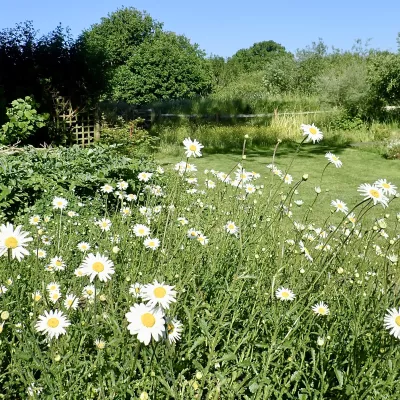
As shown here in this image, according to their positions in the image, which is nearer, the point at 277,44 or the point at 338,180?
the point at 338,180

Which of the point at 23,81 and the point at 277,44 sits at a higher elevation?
the point at 277,44

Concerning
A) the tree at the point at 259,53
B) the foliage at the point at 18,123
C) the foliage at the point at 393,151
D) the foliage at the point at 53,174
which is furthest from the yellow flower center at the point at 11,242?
the tree at the point at 259,53

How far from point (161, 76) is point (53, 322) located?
1384 inches

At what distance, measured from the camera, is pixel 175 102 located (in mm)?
17922

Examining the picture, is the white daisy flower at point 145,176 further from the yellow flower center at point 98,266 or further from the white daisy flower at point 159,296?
the white daisy flower at point 159,296

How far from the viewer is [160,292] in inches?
47.0

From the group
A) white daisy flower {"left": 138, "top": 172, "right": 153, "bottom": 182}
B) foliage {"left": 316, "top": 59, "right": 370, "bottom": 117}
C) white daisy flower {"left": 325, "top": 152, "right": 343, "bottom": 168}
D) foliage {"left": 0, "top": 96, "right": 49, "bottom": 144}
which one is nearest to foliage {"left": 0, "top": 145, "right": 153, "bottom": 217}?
white daisy flower {"left": 138, "top": 172, "right": 153, "bottom": 182}

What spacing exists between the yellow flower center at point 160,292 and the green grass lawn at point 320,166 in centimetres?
534

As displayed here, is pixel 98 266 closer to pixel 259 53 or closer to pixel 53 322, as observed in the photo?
pixel 53 322

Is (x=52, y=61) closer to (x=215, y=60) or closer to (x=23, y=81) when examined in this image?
(x=23, y=81)

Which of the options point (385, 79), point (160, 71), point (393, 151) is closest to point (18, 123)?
point (393, 151)

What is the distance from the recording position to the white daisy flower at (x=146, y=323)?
3.49 feet

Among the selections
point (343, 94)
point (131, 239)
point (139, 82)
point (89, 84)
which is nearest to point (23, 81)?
point (89, 84)

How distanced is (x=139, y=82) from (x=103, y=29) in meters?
9.94
